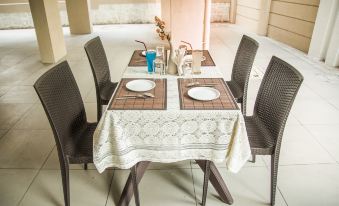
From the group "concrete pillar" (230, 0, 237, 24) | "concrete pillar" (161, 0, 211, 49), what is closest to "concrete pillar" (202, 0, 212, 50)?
"concrete pillar" (161, 0, 211, 49)

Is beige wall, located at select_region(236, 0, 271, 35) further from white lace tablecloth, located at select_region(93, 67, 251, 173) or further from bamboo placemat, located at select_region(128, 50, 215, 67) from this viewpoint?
white lace tablecloth, located at select_region(93, 67, 251, 173)

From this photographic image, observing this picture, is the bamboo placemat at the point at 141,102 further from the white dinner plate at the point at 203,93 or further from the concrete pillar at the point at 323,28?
the concrete pillar at the point at 323,28

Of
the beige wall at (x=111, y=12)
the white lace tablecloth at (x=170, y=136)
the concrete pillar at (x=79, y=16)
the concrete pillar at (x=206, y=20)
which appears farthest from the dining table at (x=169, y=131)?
the beige wall at (x=111, y=12)

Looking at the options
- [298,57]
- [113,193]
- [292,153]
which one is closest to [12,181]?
[113,193]

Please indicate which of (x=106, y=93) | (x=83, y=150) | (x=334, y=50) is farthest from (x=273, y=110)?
(x=334, y=50)

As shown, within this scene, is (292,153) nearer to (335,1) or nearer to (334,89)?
(334,89)

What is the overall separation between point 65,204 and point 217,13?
7.44 meters

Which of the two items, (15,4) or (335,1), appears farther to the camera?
(15,4)

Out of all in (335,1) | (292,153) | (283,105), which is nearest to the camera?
(283,105)

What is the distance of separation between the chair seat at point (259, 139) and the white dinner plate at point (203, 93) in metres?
0.38

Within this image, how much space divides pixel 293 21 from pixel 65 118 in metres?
4.96

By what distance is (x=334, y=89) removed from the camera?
337 cm

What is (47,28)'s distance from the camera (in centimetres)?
425

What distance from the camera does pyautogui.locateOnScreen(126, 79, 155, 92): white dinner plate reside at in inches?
63.8
